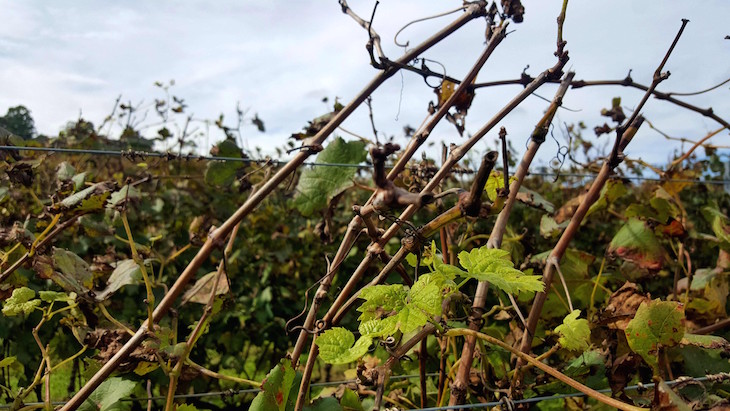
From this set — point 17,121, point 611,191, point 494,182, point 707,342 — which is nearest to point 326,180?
point 494,182

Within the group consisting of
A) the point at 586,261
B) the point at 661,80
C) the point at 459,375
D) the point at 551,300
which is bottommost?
the point at 459,375

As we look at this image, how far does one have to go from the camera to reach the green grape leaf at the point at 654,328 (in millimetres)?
1120

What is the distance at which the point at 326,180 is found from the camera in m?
1.57

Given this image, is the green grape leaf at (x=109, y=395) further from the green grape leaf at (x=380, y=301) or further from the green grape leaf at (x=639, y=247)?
the green grape leaf at (x=639, y=247)

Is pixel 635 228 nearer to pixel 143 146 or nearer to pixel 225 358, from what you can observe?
pixel 225 358

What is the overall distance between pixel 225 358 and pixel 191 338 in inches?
89.8

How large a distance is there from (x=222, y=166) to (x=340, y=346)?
94cm

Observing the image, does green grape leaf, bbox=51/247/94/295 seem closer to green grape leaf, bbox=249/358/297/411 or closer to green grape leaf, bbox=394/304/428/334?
green grape leaf, bbox=249/358/297/411

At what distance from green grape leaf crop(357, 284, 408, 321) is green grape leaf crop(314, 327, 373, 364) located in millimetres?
42

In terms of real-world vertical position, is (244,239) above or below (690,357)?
above

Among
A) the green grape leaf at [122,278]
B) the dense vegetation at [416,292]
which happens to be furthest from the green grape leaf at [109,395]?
the green grape leaf at [122,278]

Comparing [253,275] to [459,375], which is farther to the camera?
[253,275]

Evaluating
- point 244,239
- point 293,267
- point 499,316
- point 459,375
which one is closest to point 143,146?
point 244,239

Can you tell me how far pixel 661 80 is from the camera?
1326mm
